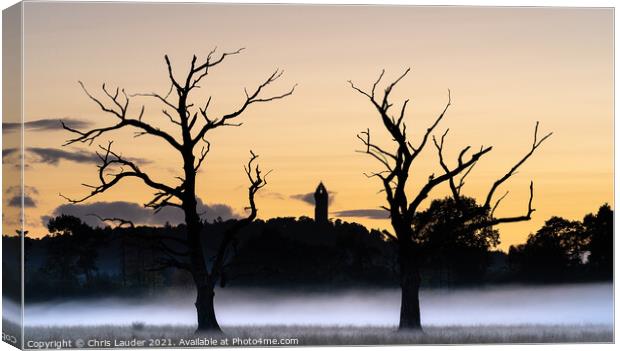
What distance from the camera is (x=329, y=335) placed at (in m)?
26.2

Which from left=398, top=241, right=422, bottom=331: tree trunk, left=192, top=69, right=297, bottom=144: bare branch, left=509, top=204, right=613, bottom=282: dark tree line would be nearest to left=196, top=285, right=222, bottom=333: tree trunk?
left=192, top=69, right=297, bottom=144: bare branch

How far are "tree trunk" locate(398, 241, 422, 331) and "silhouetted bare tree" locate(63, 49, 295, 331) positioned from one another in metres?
2.41

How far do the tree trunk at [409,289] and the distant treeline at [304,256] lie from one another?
13 centimetres

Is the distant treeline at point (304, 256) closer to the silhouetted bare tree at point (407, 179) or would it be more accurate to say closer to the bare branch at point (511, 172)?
the silhouetted bare tree at point (407, 179)

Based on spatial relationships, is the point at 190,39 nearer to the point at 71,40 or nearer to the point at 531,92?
the point at 71,40

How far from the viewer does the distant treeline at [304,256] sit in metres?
25.9

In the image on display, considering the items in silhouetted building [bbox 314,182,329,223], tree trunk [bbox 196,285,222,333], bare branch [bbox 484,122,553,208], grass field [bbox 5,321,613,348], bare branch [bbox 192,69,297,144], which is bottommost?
grass field [bbox 5,321,613,348]

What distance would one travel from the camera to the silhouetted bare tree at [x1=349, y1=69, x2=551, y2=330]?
26359mm

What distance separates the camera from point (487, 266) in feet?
88.3

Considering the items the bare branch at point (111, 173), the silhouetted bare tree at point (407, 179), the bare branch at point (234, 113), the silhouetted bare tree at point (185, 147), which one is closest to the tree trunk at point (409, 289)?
the silhouetted bare tree at point (407, 179)

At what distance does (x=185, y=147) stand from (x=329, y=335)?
3.41 m

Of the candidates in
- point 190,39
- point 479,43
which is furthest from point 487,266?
point 190,39

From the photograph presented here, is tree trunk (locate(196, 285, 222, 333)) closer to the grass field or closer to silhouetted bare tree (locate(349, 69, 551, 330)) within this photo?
the grass field

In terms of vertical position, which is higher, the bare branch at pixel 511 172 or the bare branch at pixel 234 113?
the bare branch at pixel 234 113
